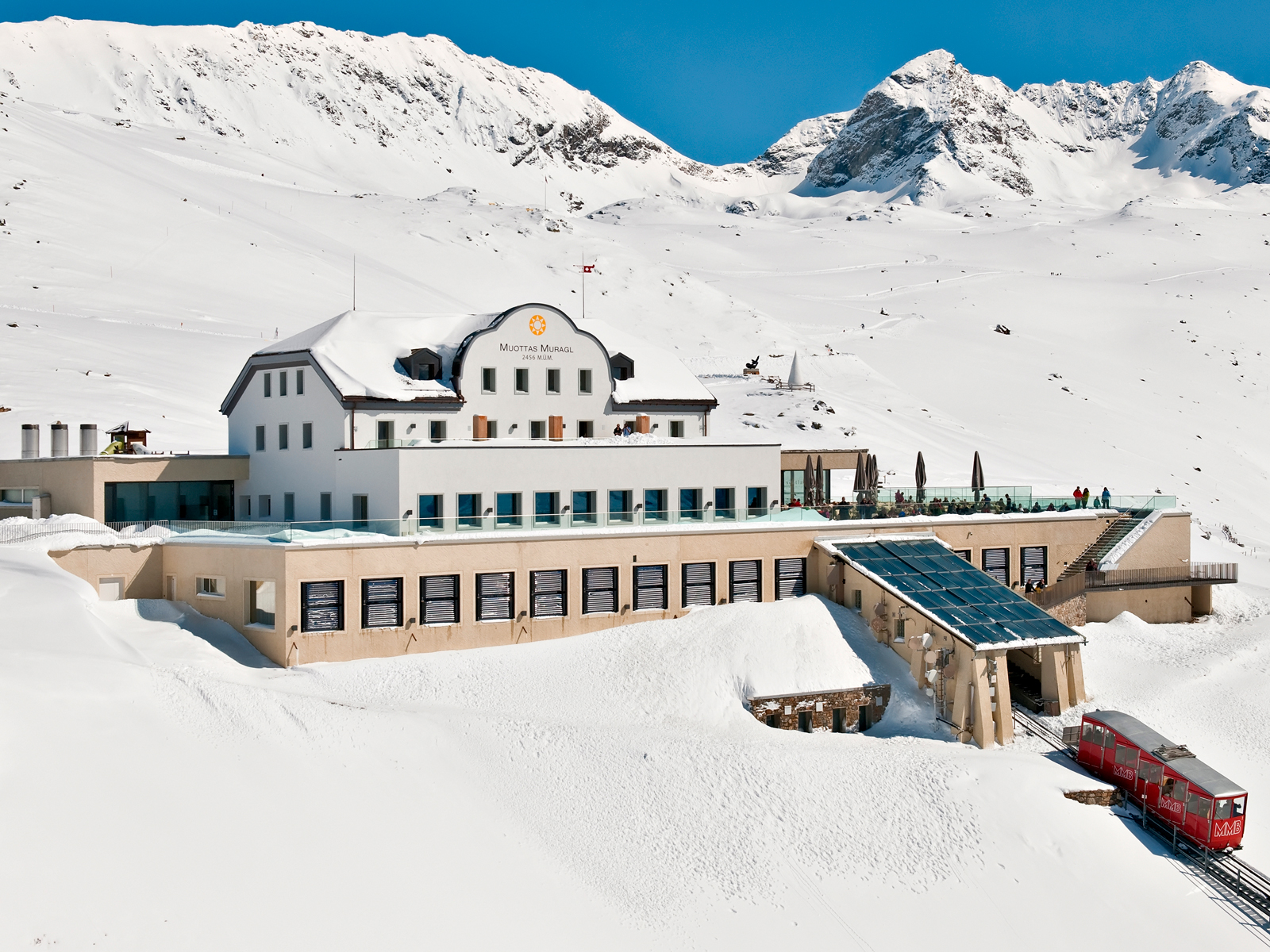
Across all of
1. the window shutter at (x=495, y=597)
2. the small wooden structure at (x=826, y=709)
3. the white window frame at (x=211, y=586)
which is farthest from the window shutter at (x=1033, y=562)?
the white window frame at (x=211, y=586)

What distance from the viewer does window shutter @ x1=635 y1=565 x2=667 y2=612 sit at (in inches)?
1721

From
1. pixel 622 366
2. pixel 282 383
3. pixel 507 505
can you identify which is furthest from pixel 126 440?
pixel 622 366

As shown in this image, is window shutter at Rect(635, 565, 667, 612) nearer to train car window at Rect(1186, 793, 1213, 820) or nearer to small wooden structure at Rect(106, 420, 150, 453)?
train car window at Rect(1186, 793, 1213, 820)

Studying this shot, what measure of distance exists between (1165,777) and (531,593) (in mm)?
19531

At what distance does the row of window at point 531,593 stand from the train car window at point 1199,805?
15619 mm

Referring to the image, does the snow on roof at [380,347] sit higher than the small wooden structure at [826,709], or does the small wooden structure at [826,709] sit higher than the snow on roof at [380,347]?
the snow on roof at [380,347]

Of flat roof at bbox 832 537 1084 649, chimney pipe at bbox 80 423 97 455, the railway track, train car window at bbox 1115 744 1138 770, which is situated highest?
chimney pipe at bbox 80 423 97 455

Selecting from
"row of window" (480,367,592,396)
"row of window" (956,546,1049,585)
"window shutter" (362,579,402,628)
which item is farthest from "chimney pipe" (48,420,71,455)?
"row of window" (956,546,1049,585)

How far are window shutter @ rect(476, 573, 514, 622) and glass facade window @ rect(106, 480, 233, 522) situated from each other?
37.7ft

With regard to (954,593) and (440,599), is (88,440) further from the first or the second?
(954,593)

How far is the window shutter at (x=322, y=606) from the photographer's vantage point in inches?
1517

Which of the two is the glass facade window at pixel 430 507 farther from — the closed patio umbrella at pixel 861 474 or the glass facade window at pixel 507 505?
the closed patio umbrella at pixel 861 474

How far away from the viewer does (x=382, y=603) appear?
39562 mm

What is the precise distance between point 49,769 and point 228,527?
14465 mm
